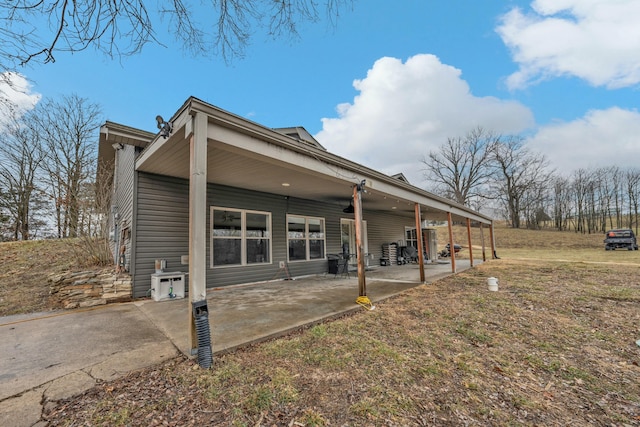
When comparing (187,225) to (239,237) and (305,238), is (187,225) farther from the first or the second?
(305,238)

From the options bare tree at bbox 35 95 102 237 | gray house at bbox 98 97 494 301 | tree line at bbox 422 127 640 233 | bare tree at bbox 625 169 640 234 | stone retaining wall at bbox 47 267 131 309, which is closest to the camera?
gray house at bbox 98 97 494 301

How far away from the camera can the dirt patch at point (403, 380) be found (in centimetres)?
Result: 183

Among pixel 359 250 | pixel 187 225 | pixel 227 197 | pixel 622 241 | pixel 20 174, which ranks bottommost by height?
pixel 622 241

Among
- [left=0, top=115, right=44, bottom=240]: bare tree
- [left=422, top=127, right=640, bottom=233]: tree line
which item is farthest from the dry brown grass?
[left=422, top=127, right=640, bottom=233]: tree line

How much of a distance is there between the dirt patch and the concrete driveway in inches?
9.1

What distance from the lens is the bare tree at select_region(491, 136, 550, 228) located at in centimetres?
2859

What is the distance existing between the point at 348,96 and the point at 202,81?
710 centimetres

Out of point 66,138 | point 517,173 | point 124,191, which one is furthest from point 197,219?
point 517,173

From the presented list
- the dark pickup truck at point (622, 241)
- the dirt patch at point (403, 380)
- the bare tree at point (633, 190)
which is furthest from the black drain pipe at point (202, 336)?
the bare tree at point (633, 190)

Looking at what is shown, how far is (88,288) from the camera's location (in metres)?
4.78

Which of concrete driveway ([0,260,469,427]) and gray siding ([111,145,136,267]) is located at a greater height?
gray siding ([111,145,136,267])

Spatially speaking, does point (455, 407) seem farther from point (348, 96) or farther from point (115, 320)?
point (348, 96)

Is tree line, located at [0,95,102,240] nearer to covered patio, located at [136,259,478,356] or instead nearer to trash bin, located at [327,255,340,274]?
covered patio, located at [136,259,478,356]

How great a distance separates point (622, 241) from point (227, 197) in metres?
25.1
